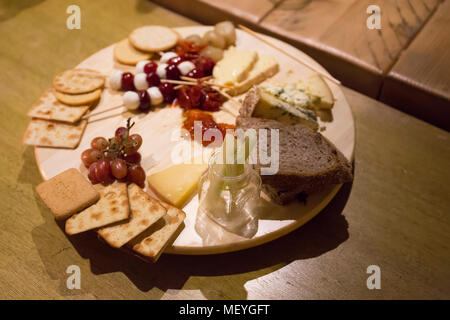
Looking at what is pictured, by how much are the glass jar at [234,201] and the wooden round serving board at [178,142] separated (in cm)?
3

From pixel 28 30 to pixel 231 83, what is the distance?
1.67 metres

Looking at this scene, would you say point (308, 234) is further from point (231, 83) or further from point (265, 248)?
point (231, 83)

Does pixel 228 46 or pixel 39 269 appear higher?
pixel 228 46

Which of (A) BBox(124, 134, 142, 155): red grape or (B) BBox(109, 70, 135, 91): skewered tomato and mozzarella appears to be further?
(B) BBox(109, 70, 135, 91): skewered tomato and mozzarella

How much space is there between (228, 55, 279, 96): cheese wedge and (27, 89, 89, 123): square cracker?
758 millimetres

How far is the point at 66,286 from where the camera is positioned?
5.22 ft

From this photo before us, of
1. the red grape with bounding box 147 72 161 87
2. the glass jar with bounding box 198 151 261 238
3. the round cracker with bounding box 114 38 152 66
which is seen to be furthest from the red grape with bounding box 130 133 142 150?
the round cracker with bounding box 114 38 152 66

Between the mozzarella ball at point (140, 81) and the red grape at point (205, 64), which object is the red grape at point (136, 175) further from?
the red grape at point (205, 64)

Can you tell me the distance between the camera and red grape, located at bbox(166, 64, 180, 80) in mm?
2109

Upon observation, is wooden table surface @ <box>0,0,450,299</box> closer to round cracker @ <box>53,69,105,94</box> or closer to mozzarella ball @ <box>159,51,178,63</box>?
round cracker @ <box>53,69,105,94</box>

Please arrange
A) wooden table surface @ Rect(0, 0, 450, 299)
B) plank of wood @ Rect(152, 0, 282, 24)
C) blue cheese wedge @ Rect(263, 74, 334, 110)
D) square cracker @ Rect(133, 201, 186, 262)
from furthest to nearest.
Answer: plank of wood @ Rect(152, 0, 282, 24), blue cheese wedge @ Rect(263, 74, 334, 110), wooden table surface @ Rect(0, 0, 450, 299), square cracker @ Rect(133, 201, 186, 262)

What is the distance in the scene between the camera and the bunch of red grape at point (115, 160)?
1.66m

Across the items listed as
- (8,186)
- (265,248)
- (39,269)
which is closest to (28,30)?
(8,186)

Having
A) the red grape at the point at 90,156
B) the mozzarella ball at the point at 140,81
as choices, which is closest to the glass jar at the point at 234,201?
the red grape at the point at 90,156
